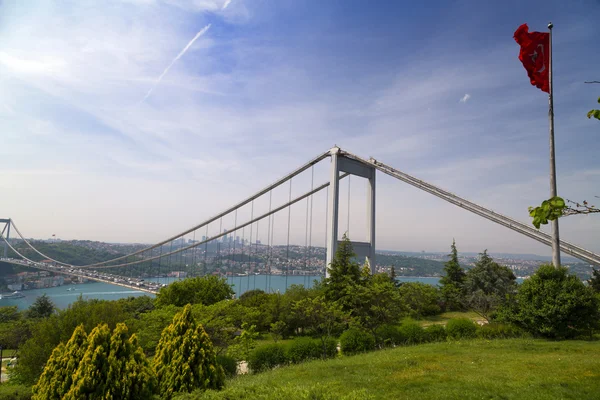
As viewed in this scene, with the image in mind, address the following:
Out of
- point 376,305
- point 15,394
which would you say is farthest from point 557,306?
point 15,394

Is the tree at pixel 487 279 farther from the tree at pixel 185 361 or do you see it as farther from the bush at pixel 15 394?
the bush at pixel 15 394

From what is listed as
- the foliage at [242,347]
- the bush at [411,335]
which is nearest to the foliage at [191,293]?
the foliage at [242,347]

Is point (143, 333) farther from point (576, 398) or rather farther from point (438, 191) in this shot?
point (438, 191)

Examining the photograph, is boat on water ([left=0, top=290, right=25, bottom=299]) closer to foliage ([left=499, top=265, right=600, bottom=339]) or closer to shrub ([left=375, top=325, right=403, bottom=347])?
shrub ([left=375, top=325, right=403, bottom=347])

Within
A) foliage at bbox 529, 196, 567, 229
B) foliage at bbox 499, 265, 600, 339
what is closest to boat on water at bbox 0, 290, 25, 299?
foliage at bbox 499, 265, 600, 339

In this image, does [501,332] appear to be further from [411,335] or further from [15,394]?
[15,394]
